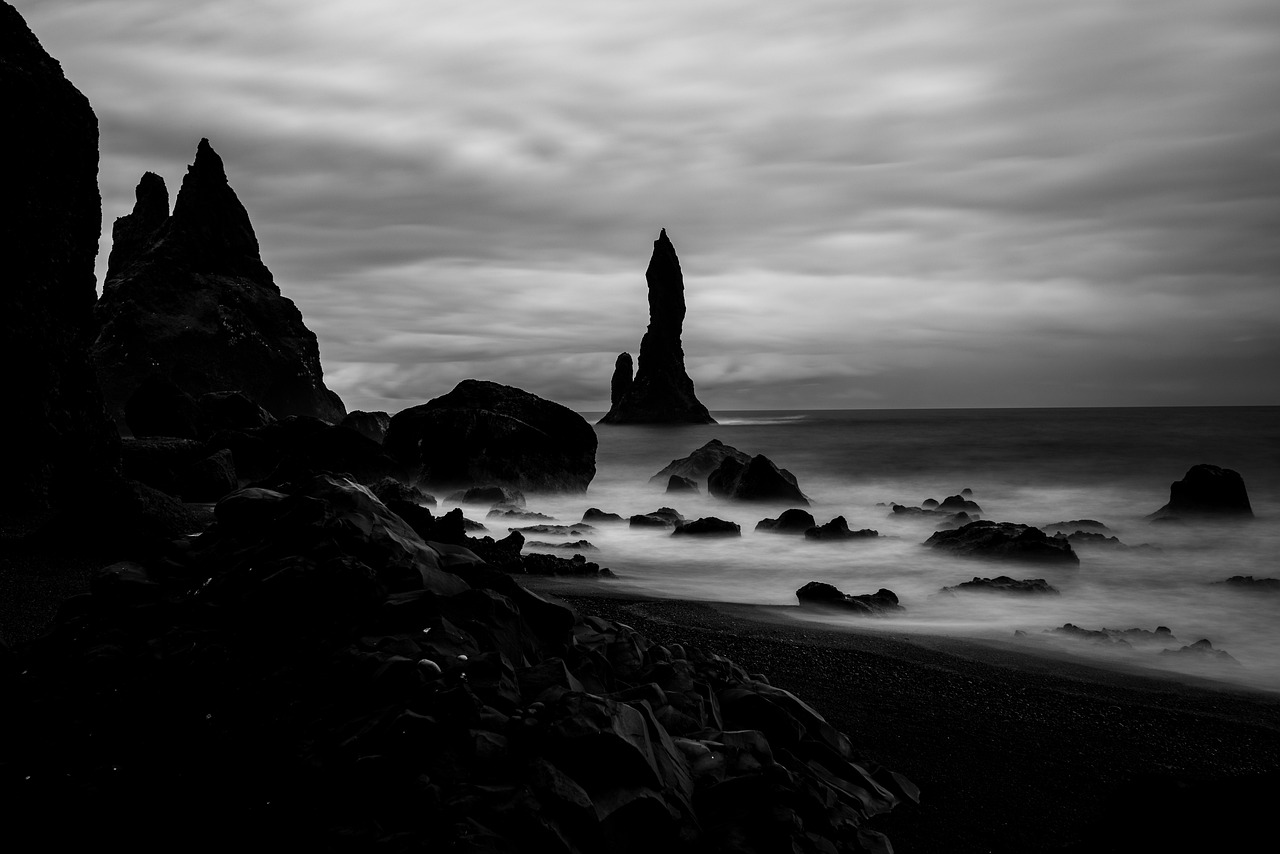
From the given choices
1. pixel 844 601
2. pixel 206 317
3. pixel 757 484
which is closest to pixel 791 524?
pixel 757 484

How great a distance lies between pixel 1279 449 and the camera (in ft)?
157

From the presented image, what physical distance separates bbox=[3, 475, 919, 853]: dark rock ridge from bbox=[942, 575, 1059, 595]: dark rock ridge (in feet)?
28.3

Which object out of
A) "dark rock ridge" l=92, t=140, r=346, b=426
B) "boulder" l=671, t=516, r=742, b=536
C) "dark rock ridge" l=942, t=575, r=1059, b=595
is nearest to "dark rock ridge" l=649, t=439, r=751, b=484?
"boulder" l=671, t=516, r=742, b=536

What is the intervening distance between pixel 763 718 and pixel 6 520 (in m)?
11.3

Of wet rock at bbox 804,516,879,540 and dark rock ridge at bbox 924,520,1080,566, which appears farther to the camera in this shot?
wet rock at bbox 804,516,879,540

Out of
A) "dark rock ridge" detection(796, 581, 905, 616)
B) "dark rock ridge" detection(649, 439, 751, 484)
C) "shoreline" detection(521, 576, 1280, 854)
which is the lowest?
"shoreline" detection(521, 576, 1280, 854)

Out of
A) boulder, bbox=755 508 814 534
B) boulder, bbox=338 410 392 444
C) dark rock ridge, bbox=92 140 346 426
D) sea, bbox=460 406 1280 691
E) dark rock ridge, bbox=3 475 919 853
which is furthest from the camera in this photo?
dark rock ridge, bbox=92 140 346 426

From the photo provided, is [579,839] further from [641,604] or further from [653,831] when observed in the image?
[641,604]

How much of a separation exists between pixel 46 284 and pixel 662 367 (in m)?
117

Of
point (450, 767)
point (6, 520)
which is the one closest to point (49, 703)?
point (450, 767)

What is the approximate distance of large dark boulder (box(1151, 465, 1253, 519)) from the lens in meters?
23.9

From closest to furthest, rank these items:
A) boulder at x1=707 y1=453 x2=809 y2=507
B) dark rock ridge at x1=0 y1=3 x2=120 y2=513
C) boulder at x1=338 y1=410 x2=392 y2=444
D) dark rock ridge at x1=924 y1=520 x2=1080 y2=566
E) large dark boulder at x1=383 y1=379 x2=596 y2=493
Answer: dark rock ridge at x1=0 y1=3 x2=120 y2=513 < dark rock ridge at x1=924 y1=520 x2=1080 y2=566 < boulder at x1=707 y1=453 x2=809 y2=507 < large dark boulder at x1=383 y1=379 x2=596 y2=493 < boulder at x1=338 y1=410 x2=392 y2=444

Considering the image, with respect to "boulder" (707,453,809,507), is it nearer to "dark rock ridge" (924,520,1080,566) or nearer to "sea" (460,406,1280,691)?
"sea" (460,406,1280,691)

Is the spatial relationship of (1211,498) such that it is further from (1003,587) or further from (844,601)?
(844,601)
